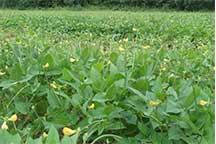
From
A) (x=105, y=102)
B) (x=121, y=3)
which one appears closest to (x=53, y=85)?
(x=105, y=102)

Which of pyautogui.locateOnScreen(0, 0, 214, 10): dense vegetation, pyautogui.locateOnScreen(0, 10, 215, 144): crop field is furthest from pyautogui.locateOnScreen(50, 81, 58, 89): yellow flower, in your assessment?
pyautogui.locateOnScreen(0, 0, 214, 10): dense vegetation

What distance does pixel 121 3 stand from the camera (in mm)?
25359

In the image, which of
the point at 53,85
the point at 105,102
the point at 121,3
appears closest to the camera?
the point at 105,102

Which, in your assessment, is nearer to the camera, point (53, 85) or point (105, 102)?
point (105, 102)

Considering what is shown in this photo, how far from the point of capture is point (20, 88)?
1.68m

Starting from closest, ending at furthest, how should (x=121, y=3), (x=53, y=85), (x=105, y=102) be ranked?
(x=105, y=102) → (x=53, y=85) → (x=121, y=3)

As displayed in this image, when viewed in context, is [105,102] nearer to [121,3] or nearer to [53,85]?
[53,85]

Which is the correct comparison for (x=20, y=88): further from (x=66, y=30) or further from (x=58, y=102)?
(x=66, y=30)

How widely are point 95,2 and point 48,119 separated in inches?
974

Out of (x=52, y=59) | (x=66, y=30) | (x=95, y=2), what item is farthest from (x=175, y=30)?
(x=95, y=2)

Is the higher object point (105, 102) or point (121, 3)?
point (121, 3)

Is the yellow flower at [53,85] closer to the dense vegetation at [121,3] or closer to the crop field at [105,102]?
the crop field at [105,102]

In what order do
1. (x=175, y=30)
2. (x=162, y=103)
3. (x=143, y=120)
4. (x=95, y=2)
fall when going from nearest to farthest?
(x=162, y=103) < (x=143, y=120) < (x=175, y=30) < (x=95, y=2)

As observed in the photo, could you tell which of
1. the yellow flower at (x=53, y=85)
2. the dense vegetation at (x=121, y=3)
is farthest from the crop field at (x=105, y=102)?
the dense vegetation at (x=121, y=3)
